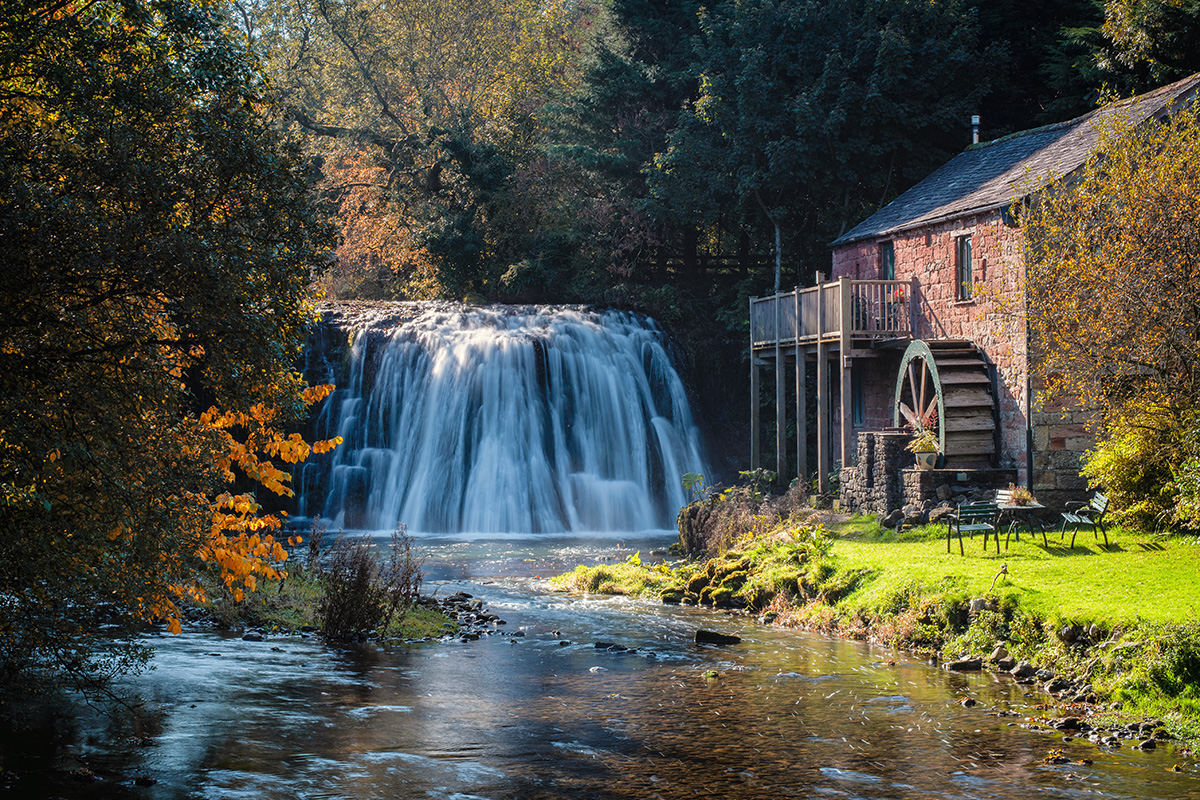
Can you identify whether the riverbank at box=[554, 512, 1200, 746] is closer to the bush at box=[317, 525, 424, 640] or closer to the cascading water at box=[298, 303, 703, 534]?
the bush at box=[317, 525, 424, 640]

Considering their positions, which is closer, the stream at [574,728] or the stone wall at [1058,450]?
the stream at [574,728]

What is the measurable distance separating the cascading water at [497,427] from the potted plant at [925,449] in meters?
10.0

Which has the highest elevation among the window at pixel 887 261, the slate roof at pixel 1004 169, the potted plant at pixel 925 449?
the slate roof at pixel 1004 169

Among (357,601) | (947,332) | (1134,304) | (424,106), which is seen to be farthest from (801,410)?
(424,106)

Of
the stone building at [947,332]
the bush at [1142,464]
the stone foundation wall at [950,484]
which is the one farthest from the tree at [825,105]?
the bush at [1142,464]

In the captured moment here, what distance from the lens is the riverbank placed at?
31.9 ft

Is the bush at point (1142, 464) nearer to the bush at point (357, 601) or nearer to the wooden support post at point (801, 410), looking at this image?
the wooden support post at point (801, 410)

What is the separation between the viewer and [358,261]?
1703 inches

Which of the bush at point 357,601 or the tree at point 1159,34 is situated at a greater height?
the tree at point 1159,34

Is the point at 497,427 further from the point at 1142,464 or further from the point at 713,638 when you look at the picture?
the point at 1142,464

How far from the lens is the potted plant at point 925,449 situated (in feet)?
60.7

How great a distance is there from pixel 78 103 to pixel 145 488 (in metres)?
2.77

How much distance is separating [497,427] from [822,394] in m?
8.76

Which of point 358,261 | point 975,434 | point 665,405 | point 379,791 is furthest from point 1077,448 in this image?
point 358,261
